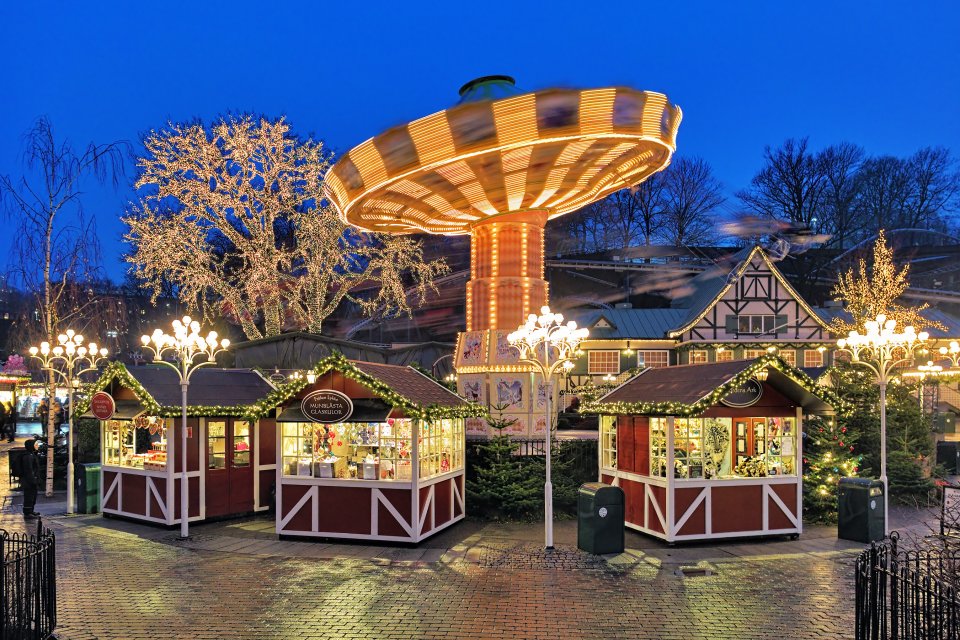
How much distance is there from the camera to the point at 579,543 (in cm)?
1254

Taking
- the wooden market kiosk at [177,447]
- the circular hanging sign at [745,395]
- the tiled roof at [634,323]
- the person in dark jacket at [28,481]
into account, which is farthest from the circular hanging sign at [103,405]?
the tiled roof at [634,323]

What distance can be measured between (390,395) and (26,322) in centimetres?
2003

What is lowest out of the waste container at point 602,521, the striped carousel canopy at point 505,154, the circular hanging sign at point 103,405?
the waste container at point 602,521

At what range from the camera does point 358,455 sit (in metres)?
13.5

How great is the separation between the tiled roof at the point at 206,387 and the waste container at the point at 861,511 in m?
13.3

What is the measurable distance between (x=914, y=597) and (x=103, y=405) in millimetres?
15553

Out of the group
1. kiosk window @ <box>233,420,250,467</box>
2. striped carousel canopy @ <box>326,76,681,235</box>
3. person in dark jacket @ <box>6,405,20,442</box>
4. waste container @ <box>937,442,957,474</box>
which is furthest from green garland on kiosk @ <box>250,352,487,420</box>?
person in dark jacket @ <box>6,405,20,442</box>

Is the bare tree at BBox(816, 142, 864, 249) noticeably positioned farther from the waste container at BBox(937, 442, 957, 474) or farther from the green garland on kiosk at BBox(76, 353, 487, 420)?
the green garland on kiosk at BBox(76, 353, 487, 420)

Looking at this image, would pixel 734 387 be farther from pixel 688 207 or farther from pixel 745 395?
pixel 688 207

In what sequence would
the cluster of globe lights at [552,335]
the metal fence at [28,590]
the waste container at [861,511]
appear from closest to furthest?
the metal fence at [28,590] < the waste container at [861,511] < the cluster of globe lights at [552,335]

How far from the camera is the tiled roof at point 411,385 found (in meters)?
13.3

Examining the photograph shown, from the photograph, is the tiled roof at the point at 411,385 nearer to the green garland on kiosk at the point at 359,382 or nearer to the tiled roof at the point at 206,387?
the green garland on kiosk at the point at 359,382

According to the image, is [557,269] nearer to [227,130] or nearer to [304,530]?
[227,130]

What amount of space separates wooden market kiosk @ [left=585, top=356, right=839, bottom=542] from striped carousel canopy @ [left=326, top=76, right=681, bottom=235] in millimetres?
5477
